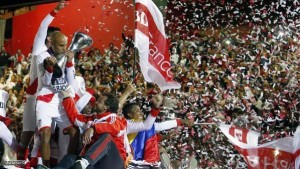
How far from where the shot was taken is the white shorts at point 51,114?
5941 millimetres

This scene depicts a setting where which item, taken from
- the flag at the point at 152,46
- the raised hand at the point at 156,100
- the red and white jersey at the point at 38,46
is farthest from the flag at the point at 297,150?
the red and white jersey at the point at 38,46

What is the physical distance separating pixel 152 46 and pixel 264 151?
2.14 meters

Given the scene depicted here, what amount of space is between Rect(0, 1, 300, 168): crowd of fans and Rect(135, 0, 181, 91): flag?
1954 mm

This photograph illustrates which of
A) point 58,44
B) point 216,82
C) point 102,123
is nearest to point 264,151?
point 102,123

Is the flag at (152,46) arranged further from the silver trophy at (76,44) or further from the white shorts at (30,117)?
the white shorts at (30,117)

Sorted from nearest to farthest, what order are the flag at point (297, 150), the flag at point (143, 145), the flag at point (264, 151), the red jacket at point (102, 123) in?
the flag at point (297, 150) → the flag at point (264, 151) → the red jacket at point (102, 123) → the flag at point (143, 145)

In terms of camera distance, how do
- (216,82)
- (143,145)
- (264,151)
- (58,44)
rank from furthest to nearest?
(216,82) → (143,145) → (58,44) → (264,151)

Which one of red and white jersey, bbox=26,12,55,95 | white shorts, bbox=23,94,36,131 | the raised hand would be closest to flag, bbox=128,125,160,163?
the raised hand

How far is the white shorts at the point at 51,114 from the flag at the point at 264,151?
178 centimetres

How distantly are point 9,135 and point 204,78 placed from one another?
530cm

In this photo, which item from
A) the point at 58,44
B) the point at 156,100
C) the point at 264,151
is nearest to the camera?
the point at 264,151

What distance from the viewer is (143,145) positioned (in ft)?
21.9

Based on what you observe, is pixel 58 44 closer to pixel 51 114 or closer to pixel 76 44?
pixel 76 44

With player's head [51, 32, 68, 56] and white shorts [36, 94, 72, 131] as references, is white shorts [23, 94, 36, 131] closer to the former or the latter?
white shorts [36, 94, 72, 131]
